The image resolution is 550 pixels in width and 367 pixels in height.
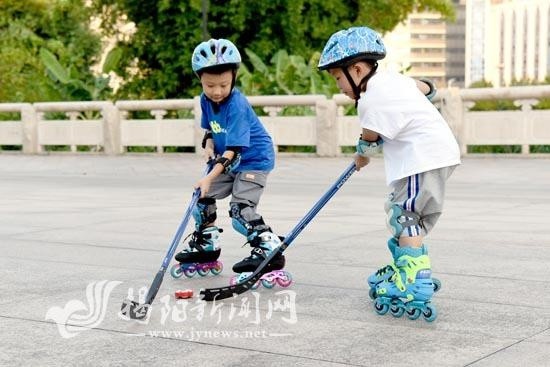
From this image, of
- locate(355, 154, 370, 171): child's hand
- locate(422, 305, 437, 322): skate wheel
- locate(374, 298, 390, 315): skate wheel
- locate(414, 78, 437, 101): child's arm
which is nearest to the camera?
locate(422, 305, 437, 322): skate wheel

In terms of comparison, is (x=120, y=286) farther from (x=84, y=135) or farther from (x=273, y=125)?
(x=84, y=135)

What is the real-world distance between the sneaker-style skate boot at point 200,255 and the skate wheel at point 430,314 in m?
1.80

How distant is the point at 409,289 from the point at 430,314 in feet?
0.54

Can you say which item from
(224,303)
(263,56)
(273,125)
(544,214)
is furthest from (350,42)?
Answer: (263,56)

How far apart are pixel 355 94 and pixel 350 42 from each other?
0.91 ft

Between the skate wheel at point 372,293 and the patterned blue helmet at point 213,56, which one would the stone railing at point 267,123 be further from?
the skate wheel at point 372,293

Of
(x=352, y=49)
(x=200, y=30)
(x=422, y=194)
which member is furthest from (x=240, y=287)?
(x=200, y=30)

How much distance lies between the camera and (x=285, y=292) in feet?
18.9

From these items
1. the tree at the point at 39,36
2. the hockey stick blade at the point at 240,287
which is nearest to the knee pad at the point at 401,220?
the hockey stick blade at the point at 240,287

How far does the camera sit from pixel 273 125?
2009 centimetres

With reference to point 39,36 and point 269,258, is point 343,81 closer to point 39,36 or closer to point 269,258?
point 269,258

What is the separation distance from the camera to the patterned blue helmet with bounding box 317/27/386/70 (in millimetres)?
5094

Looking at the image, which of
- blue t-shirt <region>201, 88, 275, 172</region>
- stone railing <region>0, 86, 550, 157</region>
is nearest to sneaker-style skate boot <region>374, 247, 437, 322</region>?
blue t-shirt <region>201, 88, 275, 172</region>

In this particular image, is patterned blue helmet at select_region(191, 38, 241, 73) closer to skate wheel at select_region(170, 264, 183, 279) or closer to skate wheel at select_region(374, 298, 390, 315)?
skate wheel at select_region(170, 264, 183, 279)
